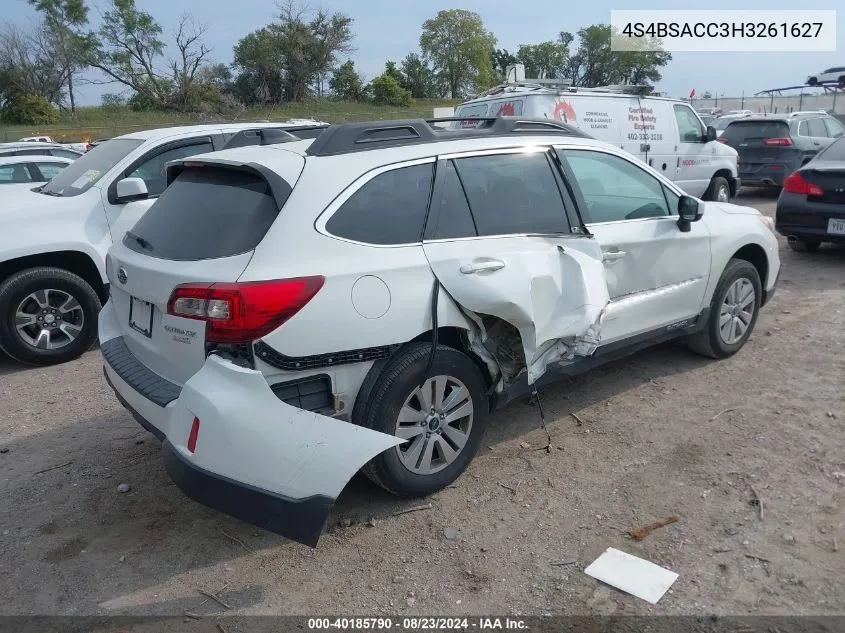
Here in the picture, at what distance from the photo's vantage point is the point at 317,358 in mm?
3078

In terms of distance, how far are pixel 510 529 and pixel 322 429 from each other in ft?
3.56

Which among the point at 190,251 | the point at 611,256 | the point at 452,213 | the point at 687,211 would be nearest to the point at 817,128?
the point at 687,211

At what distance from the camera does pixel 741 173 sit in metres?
14.4

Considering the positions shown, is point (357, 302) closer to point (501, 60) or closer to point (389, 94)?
point (389, 94)

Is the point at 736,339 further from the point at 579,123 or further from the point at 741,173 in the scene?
the point at 741,173

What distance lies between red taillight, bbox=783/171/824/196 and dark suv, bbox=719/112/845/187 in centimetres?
577

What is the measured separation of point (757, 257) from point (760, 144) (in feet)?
32.3

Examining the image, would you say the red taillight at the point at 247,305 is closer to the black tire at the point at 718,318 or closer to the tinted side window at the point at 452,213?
the tinted side window at the point at 452,213

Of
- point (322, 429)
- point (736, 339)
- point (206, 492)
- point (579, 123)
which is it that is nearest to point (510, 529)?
point (322, 429)

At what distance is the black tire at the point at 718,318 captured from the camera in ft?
17.1

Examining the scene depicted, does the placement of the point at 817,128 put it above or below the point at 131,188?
above

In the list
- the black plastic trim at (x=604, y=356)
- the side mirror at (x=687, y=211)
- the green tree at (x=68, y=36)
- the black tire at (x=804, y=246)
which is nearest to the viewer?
the black plastic trim at (x=604, y=356)

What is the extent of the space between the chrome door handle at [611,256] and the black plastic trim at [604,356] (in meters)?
0.54

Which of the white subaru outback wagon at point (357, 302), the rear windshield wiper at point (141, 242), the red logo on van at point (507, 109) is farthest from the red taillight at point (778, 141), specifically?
the rear windshield wiper at point (141, 242)
